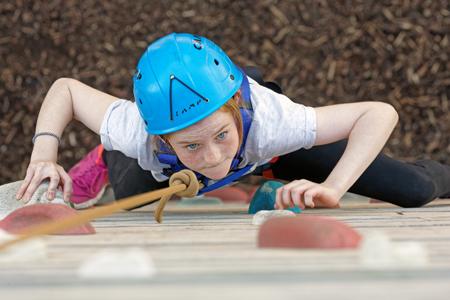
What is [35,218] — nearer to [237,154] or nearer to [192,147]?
[192,147]

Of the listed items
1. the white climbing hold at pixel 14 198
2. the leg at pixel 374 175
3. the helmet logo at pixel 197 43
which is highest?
the helmet logo at pixel 197 43

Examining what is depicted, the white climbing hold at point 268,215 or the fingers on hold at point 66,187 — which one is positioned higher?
the fingers on hold at point 66,187

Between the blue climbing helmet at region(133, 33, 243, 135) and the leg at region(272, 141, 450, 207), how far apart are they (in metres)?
0.69

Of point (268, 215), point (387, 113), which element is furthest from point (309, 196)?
point (387, 113)

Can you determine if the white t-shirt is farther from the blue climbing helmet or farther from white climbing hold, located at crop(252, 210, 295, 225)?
white climbing hold, located at crop(252, 210, 295, 225)

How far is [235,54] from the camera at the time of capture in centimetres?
366

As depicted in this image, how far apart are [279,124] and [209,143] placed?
292 mm

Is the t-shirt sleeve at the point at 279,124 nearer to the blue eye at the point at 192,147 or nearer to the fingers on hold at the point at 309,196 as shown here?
the blue eye at the point at 192,147

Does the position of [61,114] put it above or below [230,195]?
above

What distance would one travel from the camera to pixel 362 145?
204 centimetres

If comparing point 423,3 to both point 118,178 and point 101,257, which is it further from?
point 101,257

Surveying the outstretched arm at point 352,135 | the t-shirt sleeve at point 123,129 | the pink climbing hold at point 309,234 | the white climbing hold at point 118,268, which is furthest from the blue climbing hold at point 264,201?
the white climbing hold at point 118,268

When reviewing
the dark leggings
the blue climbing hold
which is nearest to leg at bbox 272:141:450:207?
the dark leggings

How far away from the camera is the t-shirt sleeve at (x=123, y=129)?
2.13m
